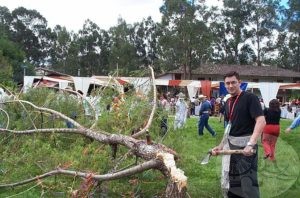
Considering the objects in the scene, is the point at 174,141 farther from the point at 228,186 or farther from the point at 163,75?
the point at 163,75

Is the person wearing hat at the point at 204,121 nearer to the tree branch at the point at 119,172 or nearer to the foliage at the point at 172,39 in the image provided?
the tree branch at the point at 119,172

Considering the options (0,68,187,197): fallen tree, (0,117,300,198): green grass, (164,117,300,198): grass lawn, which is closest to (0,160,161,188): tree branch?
(0,68,187,197): fallen tree

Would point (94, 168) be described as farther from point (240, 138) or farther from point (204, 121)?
point (204, 121)

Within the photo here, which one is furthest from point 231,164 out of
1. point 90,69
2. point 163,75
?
point 90,69

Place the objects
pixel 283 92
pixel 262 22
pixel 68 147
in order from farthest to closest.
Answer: pixel 262 22, pixel 283 92, pixel 68 147

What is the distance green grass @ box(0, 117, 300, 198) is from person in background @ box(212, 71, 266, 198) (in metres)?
0.81

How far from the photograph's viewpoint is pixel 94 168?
566 centimetres

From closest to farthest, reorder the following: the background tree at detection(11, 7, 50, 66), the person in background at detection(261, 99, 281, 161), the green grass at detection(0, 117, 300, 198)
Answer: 1. the green grass at detection(0, 117, 300, 198)
2. the person in background at detection(261, 99, 281, 161)
3. the background tree at detection(11, 7, 50, 66)

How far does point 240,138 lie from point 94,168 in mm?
1728

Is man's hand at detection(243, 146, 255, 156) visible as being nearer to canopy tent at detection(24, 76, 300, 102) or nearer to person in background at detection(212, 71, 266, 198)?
person in background at detection(212, 71, 266, 198)

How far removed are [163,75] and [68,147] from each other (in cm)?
4687

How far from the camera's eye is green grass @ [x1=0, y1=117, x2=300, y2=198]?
18.3 ft

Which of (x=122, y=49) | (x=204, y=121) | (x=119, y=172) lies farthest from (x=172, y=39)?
(x=119, y=172)

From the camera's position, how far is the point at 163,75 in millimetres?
53688
